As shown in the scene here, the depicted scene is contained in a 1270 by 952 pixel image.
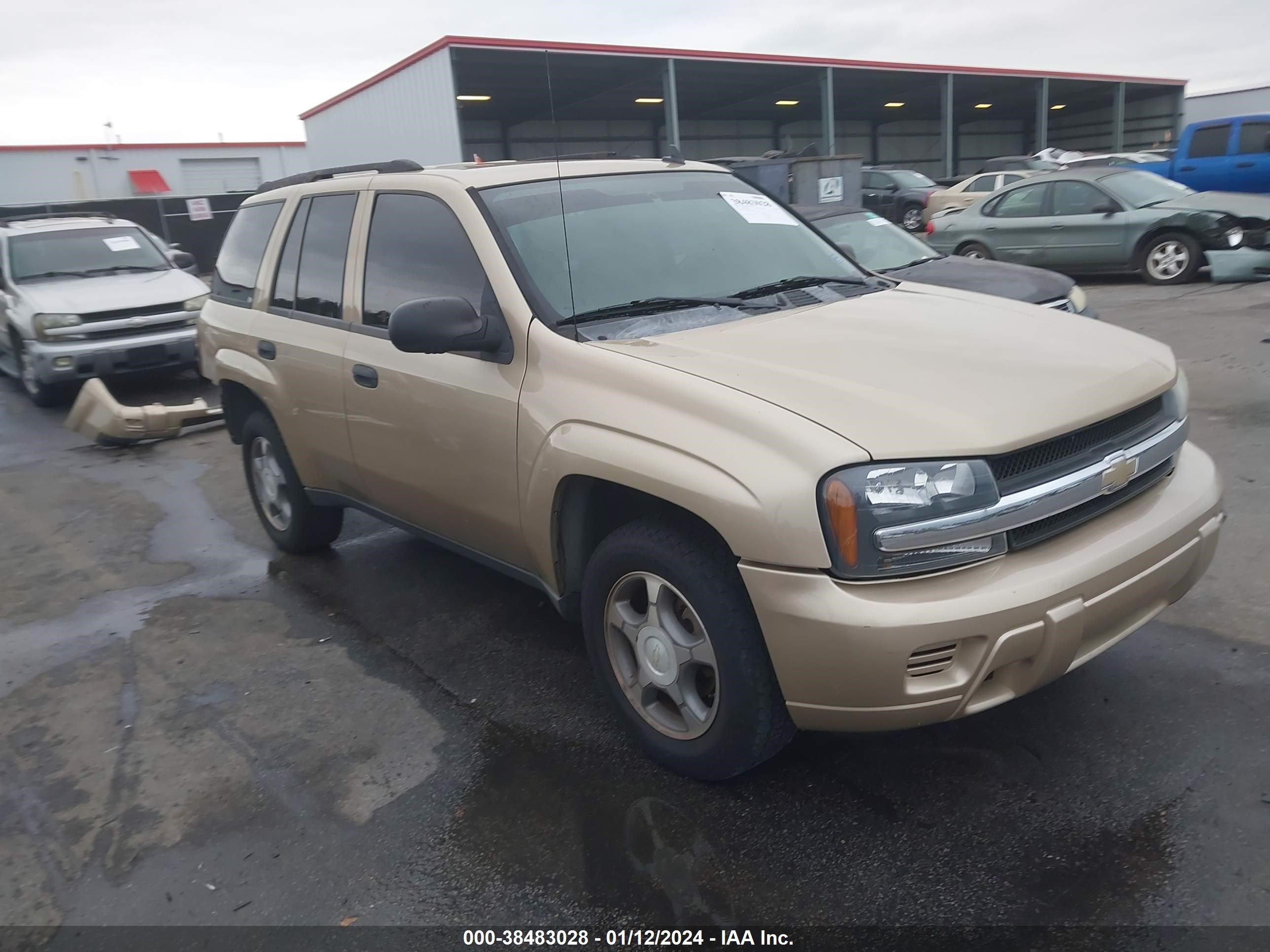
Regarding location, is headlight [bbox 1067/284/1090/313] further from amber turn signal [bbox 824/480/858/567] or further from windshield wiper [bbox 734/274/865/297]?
amber turn signal [bbox 824/480/858/567]

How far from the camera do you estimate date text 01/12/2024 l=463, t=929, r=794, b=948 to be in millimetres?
2477

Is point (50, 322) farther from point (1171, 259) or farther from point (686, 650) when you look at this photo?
point (1171, 259)

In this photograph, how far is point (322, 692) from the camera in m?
3.94

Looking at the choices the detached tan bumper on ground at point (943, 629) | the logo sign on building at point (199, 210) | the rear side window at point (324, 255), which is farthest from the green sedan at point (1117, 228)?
the logo sign on building at point (199, 210)

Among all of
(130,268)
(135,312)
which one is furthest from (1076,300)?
(130,268)

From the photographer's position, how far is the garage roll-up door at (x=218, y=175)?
4188cm

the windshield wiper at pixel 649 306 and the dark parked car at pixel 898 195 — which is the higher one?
the windshield wiper at pixel 649 306

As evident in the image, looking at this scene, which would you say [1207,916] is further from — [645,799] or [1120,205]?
[1120,205]

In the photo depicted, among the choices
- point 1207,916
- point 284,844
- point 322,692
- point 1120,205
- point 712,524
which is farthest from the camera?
point 1120,205

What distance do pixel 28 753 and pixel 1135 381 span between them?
3966 millimetres

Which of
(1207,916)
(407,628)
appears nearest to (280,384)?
(407,628)

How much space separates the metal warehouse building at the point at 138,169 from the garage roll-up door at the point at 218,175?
0.02 meters

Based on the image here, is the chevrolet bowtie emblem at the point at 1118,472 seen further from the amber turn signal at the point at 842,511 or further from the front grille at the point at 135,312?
the front grille at the point at 135,312

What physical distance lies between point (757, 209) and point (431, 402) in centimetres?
160
